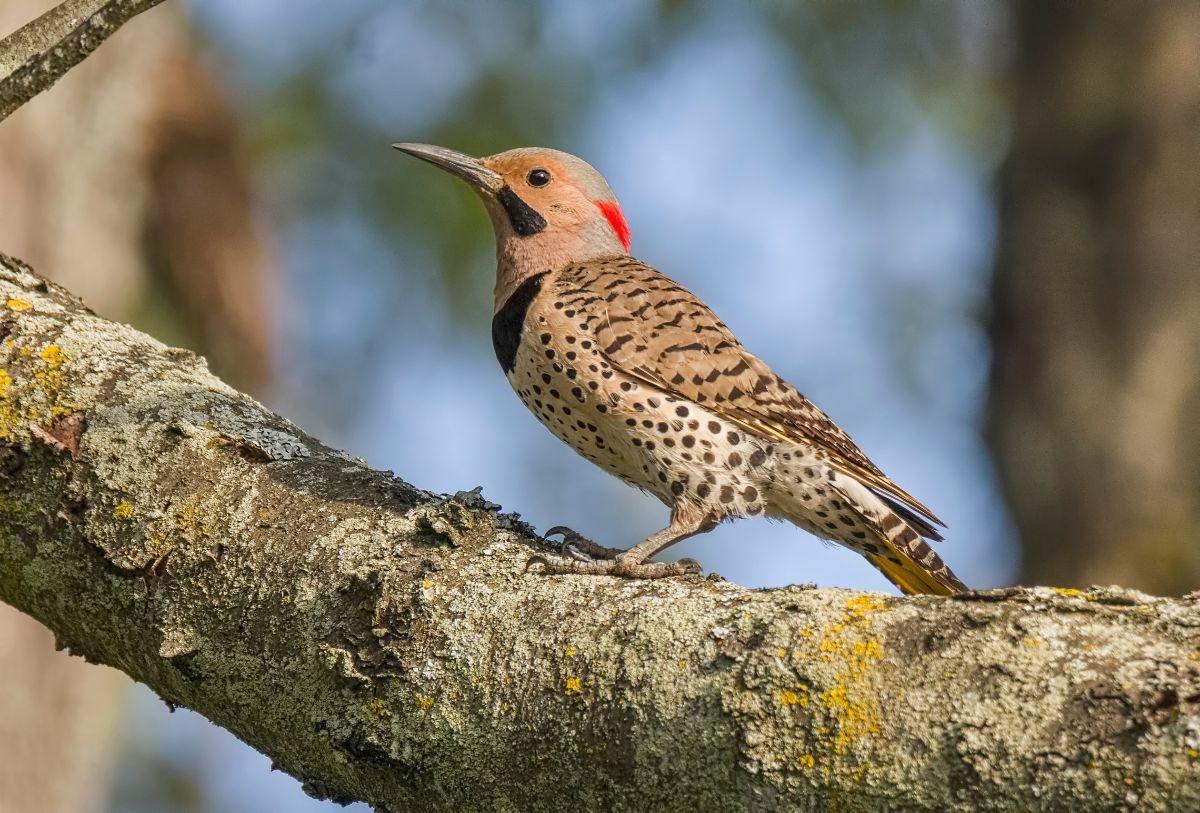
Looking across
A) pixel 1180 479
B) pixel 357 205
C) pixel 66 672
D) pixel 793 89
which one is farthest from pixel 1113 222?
pixel 66 672

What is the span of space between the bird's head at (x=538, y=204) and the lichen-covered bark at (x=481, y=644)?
2.02m

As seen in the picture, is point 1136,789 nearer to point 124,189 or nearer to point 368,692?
point 368,692

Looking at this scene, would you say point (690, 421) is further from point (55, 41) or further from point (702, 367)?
point (55, 41)

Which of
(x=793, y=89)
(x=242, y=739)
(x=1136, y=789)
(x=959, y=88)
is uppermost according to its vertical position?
(x=959, y=88)

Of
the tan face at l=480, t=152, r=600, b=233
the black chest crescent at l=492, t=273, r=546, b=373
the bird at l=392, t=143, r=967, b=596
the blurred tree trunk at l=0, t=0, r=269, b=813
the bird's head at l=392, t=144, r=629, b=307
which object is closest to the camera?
the bird at l=392, t=143, r=967, b=596

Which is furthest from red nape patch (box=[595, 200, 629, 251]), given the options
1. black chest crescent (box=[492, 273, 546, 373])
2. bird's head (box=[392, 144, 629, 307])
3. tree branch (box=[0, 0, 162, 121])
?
tree branch (box=[0, 0, 162, 121])

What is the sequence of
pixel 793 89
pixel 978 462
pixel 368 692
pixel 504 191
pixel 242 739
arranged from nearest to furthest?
pixel 368 692
pixel 242 739
pixel 504 191
pixel 978 462
pixel 793 89

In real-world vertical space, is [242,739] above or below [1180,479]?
below

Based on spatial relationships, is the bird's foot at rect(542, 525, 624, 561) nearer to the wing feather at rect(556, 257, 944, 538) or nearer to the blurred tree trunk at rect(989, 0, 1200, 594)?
the wing feather at rect(556, 257, 944, 538)

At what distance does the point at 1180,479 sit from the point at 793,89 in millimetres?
3452

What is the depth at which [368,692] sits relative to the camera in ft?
7.70

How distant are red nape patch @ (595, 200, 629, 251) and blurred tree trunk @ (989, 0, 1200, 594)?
1965mm

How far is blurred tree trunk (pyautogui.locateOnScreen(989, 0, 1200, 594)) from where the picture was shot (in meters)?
5.67

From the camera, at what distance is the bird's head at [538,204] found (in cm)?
509
